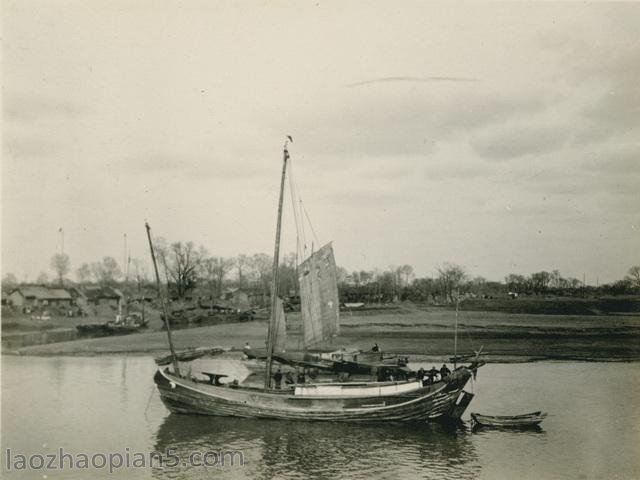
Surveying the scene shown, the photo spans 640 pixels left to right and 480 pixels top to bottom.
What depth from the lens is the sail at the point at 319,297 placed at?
3078cm

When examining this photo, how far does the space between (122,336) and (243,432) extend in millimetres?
32802

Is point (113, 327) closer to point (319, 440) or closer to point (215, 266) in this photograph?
point (215, 266)

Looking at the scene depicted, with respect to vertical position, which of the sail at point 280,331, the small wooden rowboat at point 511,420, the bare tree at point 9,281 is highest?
the bare tree at point 9,281

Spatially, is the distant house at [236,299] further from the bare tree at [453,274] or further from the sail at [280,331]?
the sail at [280,331]

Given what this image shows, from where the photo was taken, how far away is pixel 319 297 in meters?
31.1

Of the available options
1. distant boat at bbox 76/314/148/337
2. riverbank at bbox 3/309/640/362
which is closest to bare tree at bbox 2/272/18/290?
riverbank at bbox 3/309/640/362

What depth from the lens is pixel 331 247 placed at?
99.5 ft

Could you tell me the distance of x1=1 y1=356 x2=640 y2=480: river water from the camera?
69.6 ft

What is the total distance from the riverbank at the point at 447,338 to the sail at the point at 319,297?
7.47m

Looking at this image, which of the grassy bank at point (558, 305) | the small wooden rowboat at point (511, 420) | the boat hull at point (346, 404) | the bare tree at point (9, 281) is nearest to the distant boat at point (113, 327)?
the bare tree at point (9, 281)

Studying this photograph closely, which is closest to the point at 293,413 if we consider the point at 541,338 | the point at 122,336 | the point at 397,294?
the point at 541,338

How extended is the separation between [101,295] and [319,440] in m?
35.4

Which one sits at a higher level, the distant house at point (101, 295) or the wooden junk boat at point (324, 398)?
the distant house at point (101, 295)

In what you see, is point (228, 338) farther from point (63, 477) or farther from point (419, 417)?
point (63, 477)
